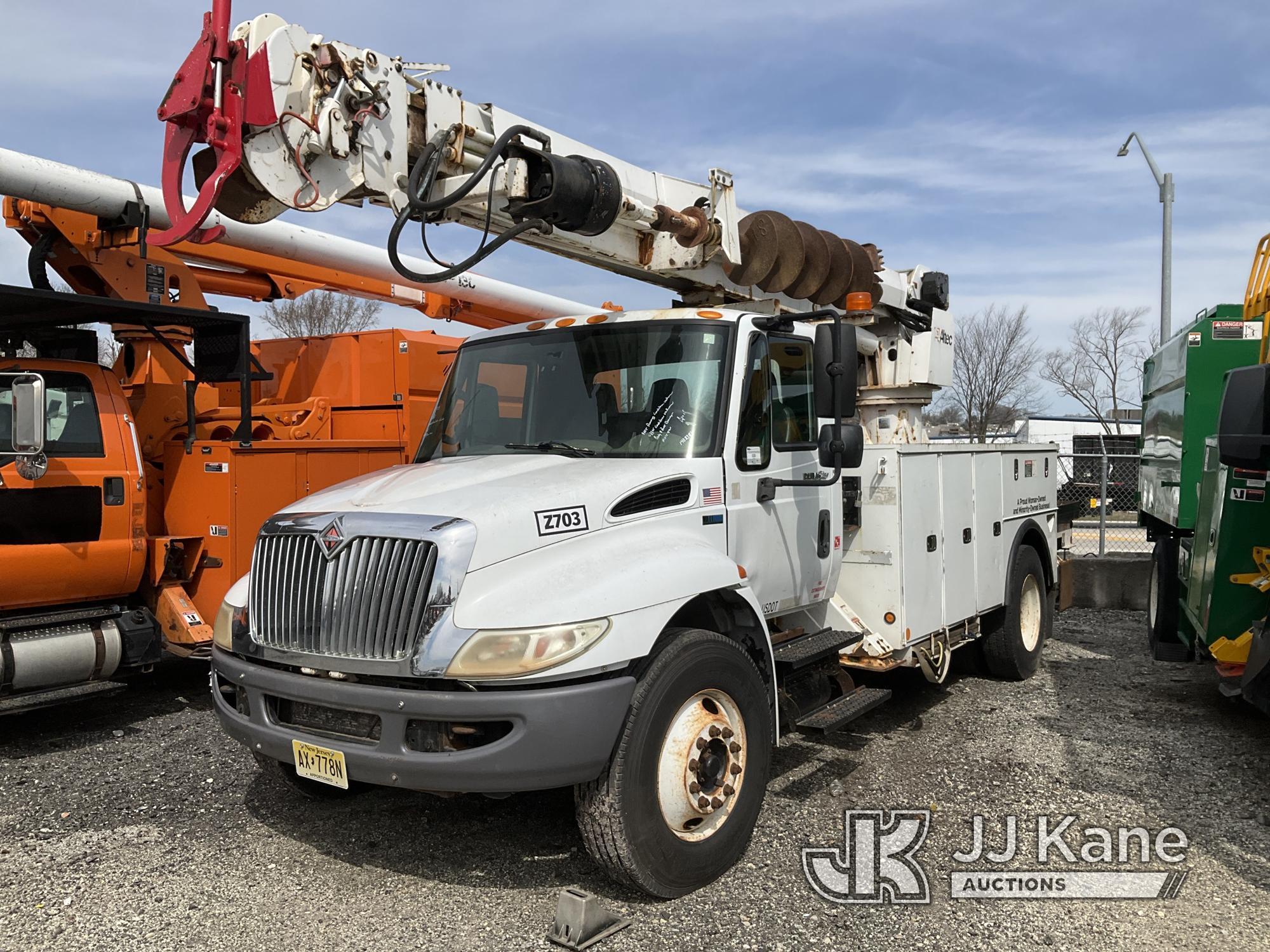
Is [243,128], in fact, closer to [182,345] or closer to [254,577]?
[254,577]

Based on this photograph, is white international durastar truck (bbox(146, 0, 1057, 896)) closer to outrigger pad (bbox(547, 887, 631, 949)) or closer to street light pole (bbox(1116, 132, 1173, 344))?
outrigger pad (bbox(547, 887, 631, 949))

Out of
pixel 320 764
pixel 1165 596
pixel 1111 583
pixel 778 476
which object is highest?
pixel 778 476

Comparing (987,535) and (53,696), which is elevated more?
(987,535)

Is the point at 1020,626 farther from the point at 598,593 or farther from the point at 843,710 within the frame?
the point at 598,593

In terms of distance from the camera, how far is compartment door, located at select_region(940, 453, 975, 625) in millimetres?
6441

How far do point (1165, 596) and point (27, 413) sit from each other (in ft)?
27.1

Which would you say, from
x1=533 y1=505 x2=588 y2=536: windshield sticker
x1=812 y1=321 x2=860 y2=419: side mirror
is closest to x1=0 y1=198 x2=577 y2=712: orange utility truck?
x1=533 y1=505 x2=588 y2=536: windshield sticker

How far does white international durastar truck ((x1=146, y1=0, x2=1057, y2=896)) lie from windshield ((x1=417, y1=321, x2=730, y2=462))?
0.02 m

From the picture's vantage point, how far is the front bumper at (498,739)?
139 inches

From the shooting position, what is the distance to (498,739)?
3.61 meters

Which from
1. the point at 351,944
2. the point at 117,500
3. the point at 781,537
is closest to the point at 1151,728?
the point at 781,537

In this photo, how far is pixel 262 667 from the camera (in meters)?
4.12

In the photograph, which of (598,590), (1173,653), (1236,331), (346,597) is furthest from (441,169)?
(1236,331)

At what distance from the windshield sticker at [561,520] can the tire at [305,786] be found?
1771 millimetres
